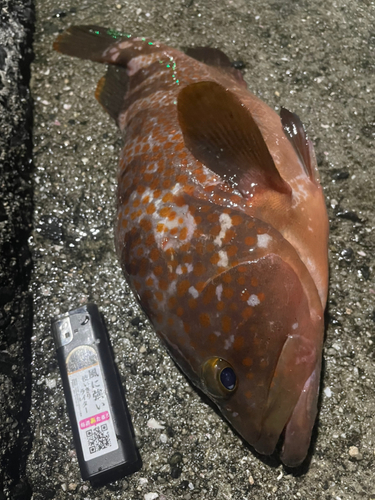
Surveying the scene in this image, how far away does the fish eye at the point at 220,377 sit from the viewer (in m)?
1.66

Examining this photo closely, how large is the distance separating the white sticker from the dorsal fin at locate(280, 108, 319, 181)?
5.62 ft

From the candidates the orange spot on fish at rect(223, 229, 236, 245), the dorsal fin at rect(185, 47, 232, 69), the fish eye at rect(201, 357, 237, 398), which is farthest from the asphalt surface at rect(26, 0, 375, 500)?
the orange spot on fish at rect(223, 229, 236, 245)

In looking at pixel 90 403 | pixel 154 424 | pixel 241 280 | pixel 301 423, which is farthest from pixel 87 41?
pixel 301 423

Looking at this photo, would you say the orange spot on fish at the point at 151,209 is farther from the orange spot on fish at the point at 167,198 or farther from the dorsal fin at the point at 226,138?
the dorsal fin at the point at 226,138

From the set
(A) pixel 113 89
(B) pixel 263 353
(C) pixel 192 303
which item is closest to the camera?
(B) pixel 263 353

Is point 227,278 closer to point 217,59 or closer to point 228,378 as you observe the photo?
point 228,378

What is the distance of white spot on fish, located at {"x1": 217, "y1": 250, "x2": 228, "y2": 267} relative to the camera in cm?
175

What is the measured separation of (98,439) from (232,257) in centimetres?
130

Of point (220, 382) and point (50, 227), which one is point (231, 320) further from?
point (50, 227)

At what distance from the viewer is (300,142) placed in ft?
7.60

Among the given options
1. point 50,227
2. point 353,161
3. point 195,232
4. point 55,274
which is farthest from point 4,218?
point 353,161

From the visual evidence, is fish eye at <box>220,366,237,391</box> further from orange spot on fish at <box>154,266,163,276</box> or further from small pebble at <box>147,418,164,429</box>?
small pebble at <box>147,418,164,429</box>

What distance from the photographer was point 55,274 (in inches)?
103

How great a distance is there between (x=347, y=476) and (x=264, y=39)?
3288mm
